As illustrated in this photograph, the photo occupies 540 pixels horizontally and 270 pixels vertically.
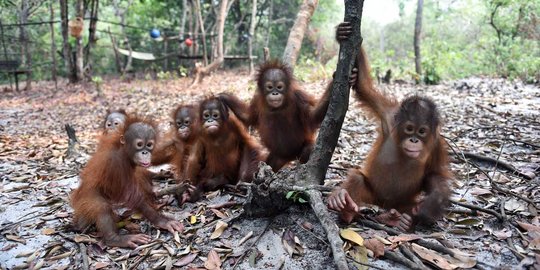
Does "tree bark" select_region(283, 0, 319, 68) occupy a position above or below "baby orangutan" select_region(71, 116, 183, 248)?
above

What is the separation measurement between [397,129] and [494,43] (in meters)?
13.4

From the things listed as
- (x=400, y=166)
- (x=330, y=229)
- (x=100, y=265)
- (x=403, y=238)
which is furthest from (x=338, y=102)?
(x=100, y=265)

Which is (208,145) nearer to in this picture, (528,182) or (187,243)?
(187,243)

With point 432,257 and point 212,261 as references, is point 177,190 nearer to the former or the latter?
point 212,261

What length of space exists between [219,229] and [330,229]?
88 centimetres

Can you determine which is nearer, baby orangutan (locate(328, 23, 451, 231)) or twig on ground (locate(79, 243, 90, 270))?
twig on ground (locate(79, 243, 90, 270))

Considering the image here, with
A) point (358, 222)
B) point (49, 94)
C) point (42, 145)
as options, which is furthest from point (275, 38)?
point (358, 222)

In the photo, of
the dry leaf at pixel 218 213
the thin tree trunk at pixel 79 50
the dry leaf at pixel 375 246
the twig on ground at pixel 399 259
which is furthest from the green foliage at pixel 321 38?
the twig on ground at pixel 399 259

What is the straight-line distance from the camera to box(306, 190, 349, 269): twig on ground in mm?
2147

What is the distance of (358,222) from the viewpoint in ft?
9.23

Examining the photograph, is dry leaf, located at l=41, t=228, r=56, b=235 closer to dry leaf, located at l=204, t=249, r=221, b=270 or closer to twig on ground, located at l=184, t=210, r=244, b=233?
twig on ground, located at l=184, t=210, r=244, b=233

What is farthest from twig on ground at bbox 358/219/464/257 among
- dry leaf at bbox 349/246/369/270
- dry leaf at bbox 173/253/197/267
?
dry leaf at bbox 173/253/197/267

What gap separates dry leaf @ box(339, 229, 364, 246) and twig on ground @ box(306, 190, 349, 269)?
0.50 feet

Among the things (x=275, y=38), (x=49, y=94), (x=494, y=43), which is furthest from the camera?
(x=275, y=38)
